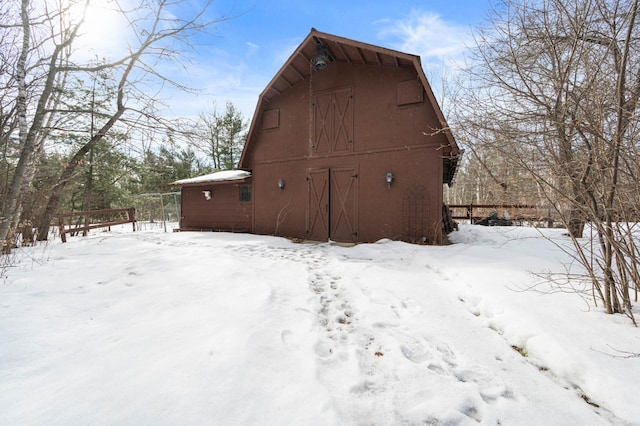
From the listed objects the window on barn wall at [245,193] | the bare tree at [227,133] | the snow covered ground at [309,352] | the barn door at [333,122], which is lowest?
the snow covered ground at [309,352]

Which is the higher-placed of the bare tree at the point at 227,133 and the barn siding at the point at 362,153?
the bare tree at the point at 227,133

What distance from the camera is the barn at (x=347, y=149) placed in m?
6.19

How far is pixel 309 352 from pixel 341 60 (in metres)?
7.61

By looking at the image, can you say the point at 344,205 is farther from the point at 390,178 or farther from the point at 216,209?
the point at 216,209

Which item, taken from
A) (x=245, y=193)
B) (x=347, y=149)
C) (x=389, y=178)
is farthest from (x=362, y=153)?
(x=245, y=193)

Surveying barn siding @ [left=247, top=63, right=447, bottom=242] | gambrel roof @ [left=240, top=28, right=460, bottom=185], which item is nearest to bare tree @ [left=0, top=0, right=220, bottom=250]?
gambrel roof @ [left=240, top=28, right=460, bottom=185]

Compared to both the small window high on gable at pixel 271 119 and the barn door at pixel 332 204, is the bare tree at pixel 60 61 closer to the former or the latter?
the small window high on gable at pixel 271 119

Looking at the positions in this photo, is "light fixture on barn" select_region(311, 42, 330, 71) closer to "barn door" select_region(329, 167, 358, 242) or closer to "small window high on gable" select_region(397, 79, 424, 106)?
"small window high on gable" select_region(397, 79, 424, 106)

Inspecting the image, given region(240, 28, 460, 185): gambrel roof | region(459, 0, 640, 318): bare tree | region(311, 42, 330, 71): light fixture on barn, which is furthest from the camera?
region(311, 42, 330, 71): light fixture on barn

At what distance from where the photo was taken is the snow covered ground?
1285 mm

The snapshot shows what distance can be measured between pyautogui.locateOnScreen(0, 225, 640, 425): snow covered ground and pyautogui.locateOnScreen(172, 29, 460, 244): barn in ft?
10.8

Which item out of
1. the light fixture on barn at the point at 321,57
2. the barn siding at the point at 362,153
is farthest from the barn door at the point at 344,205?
the light fixture on barn at the point at 321,57

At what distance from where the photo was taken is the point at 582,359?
163 centimetres

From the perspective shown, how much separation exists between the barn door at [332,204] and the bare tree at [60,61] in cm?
426
